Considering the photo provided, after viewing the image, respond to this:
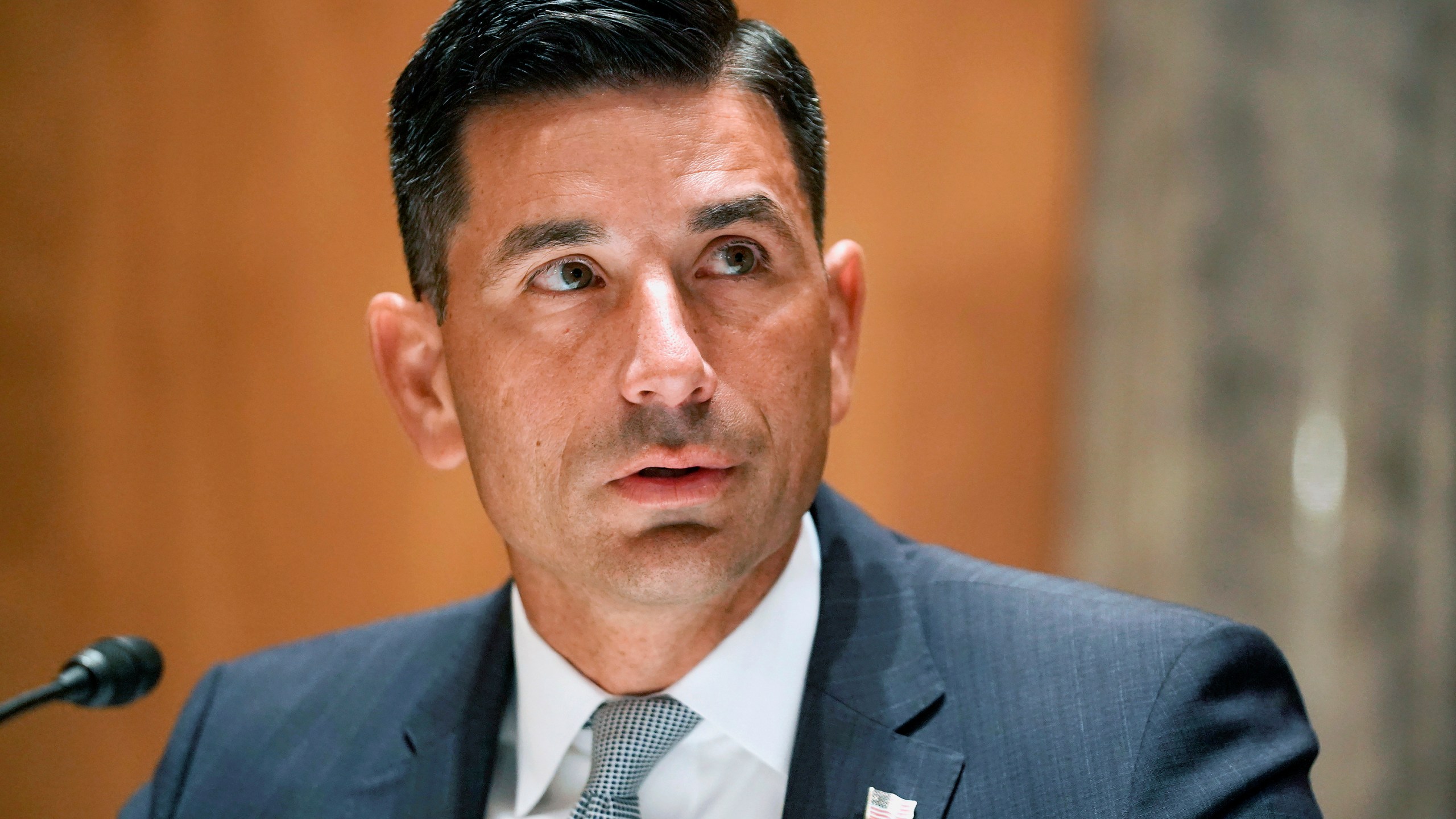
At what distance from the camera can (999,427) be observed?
130 inches

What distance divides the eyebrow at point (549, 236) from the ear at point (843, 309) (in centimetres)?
40

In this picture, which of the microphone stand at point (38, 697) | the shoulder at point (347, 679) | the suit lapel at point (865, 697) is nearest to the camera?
the microphone stand at point (38, 697)

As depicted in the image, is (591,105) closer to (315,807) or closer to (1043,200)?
(315,807)

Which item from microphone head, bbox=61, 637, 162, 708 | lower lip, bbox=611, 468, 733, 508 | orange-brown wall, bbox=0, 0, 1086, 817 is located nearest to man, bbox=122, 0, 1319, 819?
lower lip, bbox=611, 468, 733, 508

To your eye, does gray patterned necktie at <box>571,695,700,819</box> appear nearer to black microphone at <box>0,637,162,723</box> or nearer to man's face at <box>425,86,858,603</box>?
man's face at <box>425,86,858,603</box>

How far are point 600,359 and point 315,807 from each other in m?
0.82

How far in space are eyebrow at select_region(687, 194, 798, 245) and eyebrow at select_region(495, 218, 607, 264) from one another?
0.12 meters

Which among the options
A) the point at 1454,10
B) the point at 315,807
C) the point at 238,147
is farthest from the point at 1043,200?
the point at 315,807

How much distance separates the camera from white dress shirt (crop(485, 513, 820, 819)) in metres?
1.64

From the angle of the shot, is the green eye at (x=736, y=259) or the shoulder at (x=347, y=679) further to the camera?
the shoulder at (x=347, y=679)

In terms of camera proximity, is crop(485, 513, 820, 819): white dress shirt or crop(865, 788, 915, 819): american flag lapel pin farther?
crop(485, 513, 820, 819): white dress shirt

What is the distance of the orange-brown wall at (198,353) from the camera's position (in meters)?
2.90

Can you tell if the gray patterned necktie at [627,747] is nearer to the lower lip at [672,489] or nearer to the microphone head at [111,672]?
the lower lip at [672,489]

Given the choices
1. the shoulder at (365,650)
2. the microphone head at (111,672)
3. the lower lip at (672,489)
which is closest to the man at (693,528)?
the lower lip at (672,489)
